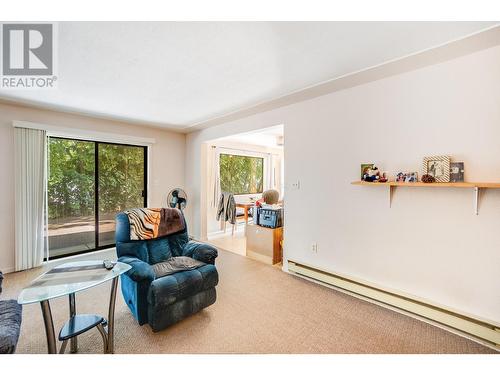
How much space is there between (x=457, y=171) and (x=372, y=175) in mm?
640

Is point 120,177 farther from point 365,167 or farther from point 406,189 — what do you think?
point 406,189

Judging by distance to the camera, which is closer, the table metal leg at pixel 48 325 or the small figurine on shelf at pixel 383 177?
the table metal leg at pixel 48 325

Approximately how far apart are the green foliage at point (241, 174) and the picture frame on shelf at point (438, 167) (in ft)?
13.8

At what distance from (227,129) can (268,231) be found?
6.34 ft

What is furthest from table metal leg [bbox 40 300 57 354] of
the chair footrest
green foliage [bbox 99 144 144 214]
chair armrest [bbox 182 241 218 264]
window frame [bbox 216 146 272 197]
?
window frame [bbox 216 146 272 197]

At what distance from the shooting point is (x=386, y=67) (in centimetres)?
207

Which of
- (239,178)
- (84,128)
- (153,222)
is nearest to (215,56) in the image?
(153,222)

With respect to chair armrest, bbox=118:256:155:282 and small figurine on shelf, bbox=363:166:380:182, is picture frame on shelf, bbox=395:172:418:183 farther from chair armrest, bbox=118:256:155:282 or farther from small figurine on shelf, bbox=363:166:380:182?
chair armrest, bbox=118:256:155:282

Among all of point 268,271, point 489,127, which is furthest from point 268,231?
point 489,127

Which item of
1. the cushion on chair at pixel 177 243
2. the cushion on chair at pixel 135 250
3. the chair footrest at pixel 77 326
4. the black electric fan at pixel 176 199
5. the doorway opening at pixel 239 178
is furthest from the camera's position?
the doorway opening at pixel 239 178

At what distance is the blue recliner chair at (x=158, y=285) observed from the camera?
1859mm

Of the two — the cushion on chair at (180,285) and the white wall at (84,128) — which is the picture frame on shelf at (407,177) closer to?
the cushion on chair at (180,285)

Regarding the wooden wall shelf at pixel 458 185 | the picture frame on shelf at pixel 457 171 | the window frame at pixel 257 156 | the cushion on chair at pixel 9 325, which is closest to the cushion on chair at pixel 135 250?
the cushion on chair at pixel 9 325

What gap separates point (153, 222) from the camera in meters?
2.51
